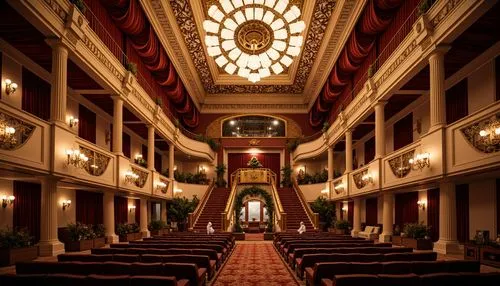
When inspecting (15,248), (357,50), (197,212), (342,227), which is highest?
(357,50)

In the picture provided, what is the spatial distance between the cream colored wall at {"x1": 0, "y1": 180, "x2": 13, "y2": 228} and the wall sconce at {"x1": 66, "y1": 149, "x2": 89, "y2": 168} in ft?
7.07

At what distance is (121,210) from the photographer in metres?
24.6

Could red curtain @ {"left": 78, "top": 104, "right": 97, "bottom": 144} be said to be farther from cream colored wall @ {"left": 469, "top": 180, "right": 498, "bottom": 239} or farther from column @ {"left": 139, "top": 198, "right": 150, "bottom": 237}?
cream colored wall @ {"left": 469, "top": 180, "right": 498, "bottom": 239}

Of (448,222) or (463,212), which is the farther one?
(463,212)

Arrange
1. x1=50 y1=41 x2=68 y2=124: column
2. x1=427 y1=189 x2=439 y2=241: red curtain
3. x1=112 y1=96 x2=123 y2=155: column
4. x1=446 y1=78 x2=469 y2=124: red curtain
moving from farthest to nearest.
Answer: x1=112 y1=96 x2=123 y2=155: column < x1=427 y1=189 x2=439 y2=241: red curtain < x1=446 y1=78 x2=469 y2=124: red curtain < x1=50 y1=41 x2=68 y2=124: column

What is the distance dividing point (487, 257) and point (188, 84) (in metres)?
23.4

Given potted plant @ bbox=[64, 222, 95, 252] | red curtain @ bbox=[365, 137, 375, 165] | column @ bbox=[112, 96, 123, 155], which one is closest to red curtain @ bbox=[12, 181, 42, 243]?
potted plant @ bbox=[64, 222, 95, 252]

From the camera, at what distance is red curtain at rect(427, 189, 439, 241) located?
17844mm

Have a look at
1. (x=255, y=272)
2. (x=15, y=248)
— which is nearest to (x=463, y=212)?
(x=255, y=272)

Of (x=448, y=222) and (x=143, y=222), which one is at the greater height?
(x=448, y=222)

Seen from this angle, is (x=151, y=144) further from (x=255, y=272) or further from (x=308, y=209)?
(x=255, y=272)

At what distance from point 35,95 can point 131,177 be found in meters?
5.45

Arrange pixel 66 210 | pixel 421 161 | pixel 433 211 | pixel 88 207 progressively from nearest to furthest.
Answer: pixel 421 161 → pixel 433 211 → pixel 66 210 → pixel 88 207

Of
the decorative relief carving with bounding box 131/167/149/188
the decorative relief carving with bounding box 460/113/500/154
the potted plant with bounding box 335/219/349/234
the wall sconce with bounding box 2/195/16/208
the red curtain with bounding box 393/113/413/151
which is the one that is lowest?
the potted plant with bounding box 335/219/349/234
